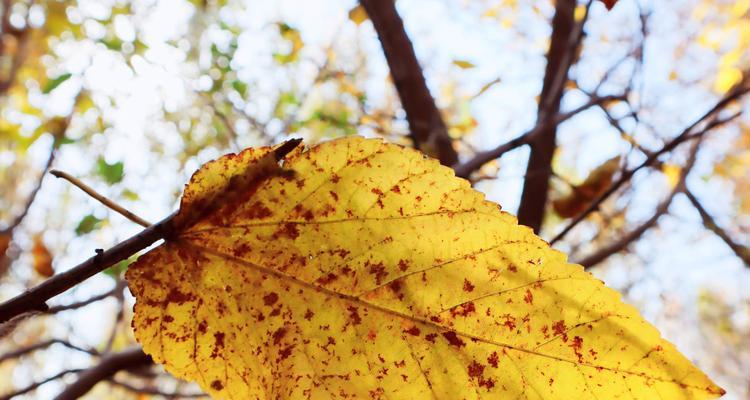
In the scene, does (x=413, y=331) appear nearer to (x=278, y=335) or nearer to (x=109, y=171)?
(x=278, y=335)

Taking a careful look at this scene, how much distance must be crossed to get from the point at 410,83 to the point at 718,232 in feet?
2.01

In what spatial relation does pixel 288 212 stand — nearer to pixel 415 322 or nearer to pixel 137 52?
pixel 415 322

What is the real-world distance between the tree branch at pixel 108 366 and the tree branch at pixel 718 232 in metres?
0.95

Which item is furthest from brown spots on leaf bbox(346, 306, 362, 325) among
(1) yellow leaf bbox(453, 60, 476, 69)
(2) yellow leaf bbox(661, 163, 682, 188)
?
(2) yellow leaf bbox(661, 163, 682, 188)

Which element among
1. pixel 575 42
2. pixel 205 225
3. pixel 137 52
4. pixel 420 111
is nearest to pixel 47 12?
pixel 137 52

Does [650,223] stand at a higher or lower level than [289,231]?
higher

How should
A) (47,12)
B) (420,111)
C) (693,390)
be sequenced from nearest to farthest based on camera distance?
(693,390) → (420,111) → (47,12)

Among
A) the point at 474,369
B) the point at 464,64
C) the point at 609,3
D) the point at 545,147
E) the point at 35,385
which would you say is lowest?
the point at 474,369

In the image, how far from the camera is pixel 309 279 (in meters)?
0.30

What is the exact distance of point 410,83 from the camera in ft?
3.44

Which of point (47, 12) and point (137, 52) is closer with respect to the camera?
point (137, 52)

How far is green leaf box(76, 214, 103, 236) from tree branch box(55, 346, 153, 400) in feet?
1.24

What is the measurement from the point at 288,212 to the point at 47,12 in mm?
2058

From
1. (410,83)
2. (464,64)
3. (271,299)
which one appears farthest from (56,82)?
(271,299)
